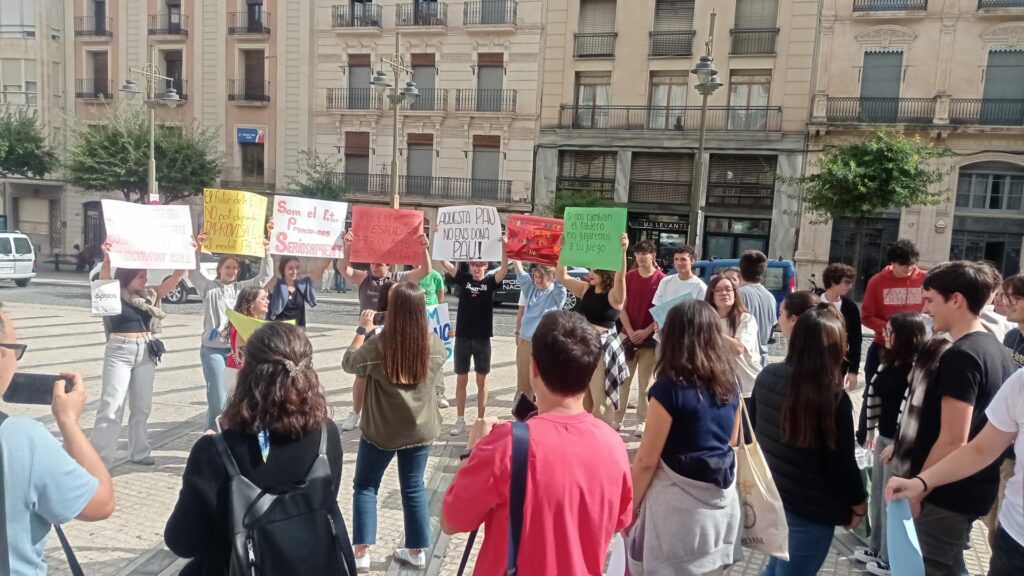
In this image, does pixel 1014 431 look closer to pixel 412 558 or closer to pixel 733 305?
pixel 733 305

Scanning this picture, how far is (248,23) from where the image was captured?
2841 cm

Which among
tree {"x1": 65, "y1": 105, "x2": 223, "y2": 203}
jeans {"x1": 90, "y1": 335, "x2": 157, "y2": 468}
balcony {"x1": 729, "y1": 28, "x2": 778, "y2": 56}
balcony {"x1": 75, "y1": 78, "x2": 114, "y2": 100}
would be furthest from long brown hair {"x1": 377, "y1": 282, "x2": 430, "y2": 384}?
balcony {"x1": 75, "y1": 78, "x2": 114, "y2": 100}

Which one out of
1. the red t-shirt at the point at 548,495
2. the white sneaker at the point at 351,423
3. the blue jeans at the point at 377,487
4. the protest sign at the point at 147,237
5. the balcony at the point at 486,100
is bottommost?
the white sneaker at the point at 351,423

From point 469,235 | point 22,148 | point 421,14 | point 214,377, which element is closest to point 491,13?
point 421,14

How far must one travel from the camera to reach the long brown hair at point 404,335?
11.1ft

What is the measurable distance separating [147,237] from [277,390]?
373 cm

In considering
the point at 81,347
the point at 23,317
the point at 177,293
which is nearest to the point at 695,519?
the point at 81,347

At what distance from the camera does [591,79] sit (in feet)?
83.6

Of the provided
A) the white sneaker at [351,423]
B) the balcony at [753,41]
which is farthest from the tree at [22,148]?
the balcony at [753,41]

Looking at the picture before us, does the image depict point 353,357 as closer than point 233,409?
No

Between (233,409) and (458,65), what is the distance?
86.3ft

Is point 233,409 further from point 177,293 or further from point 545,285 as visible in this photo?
point 177,293

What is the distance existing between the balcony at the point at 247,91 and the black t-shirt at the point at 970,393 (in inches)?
1167

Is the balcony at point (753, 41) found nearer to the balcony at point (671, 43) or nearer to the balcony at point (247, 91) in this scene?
the balcony at point (671, 43)
